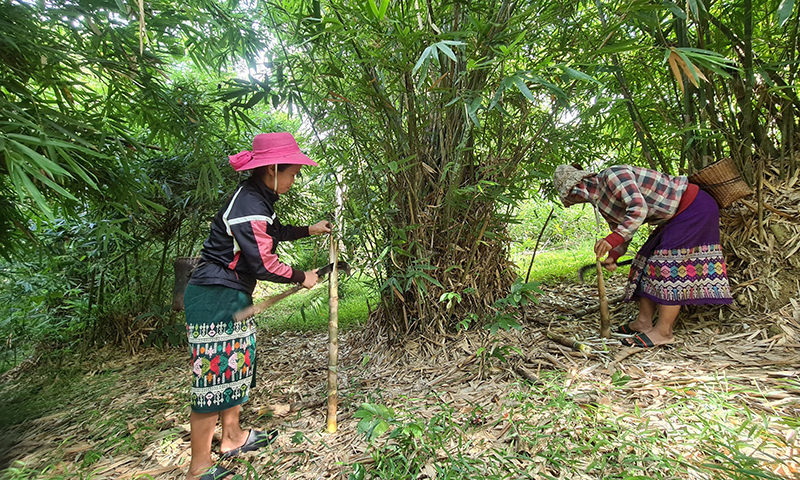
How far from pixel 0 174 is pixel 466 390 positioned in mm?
2301

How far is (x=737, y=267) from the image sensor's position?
1.88 meters

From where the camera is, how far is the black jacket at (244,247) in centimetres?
133

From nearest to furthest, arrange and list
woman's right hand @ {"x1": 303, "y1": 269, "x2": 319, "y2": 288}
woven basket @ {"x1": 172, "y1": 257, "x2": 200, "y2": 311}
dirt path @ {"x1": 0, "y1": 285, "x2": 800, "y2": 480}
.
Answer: dirt path @ {"x1": 0, "y1": 285, "x2": 800, "y2": 480}, woman's right hand @ {"x1": 303, "y1": 269, "x2": 319, "y2": 288}, woven basket @ {"x1": 172, "y1": 257, "x2": 200, "y2": 311}

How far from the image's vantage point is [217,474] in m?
1.33

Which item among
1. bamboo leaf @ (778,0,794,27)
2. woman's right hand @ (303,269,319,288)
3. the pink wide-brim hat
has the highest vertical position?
bamboo leaf @ (778,0,794,27)

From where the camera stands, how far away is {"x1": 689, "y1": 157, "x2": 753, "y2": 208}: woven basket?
1.72 m

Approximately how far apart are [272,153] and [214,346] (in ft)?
2.50

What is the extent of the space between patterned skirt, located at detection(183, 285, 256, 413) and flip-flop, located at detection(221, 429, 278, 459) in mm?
213

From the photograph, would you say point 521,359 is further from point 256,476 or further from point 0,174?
point 0,174

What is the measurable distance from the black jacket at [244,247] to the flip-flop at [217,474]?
643 millimetres

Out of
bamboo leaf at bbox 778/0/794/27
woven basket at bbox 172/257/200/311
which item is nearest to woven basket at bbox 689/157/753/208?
bamboo leaf at bbox 778/0/794/27

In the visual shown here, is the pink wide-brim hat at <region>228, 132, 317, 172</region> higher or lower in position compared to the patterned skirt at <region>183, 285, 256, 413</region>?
higher

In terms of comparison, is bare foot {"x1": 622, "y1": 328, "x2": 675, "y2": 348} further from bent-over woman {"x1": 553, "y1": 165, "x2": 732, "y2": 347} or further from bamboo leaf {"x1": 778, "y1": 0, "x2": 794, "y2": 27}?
bamboo leaf {"x1": 778, "y1": 0, "x2": 794, "y2": 27}

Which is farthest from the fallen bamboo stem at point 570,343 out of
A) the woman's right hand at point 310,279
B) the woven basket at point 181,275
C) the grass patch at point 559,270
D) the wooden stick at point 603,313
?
the woven basket at point 181,275
